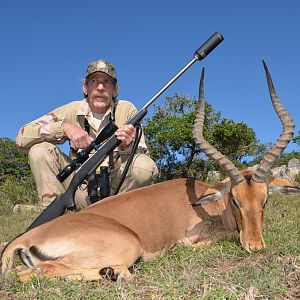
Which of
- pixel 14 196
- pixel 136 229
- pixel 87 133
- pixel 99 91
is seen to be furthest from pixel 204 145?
pixel 14 196

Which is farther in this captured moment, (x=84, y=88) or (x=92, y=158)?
(x=84, y=88)

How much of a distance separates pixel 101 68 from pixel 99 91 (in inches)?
12.1

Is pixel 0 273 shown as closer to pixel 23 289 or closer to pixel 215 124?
pixel 23 289

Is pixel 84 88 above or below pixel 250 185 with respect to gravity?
above

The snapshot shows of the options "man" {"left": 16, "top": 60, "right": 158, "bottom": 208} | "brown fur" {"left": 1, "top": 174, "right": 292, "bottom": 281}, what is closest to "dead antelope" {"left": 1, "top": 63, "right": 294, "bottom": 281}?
"brown fur" {"left": 1, "top": 174, "right": 292, "bottom": 281}

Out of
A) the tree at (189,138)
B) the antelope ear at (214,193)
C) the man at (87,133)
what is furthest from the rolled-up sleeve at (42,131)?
the tree at (189,138)

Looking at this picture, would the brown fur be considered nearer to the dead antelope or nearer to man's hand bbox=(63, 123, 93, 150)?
the dead antelope

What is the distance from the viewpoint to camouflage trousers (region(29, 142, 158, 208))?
5961 millimetres

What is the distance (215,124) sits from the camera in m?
21.8

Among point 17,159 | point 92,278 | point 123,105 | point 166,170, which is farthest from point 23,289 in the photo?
point 17,159

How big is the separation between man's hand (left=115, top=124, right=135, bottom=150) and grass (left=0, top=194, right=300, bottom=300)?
166cm

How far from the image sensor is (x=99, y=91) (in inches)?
237

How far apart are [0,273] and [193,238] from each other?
1.83 m

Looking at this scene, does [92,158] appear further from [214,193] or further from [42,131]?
[214,193]
